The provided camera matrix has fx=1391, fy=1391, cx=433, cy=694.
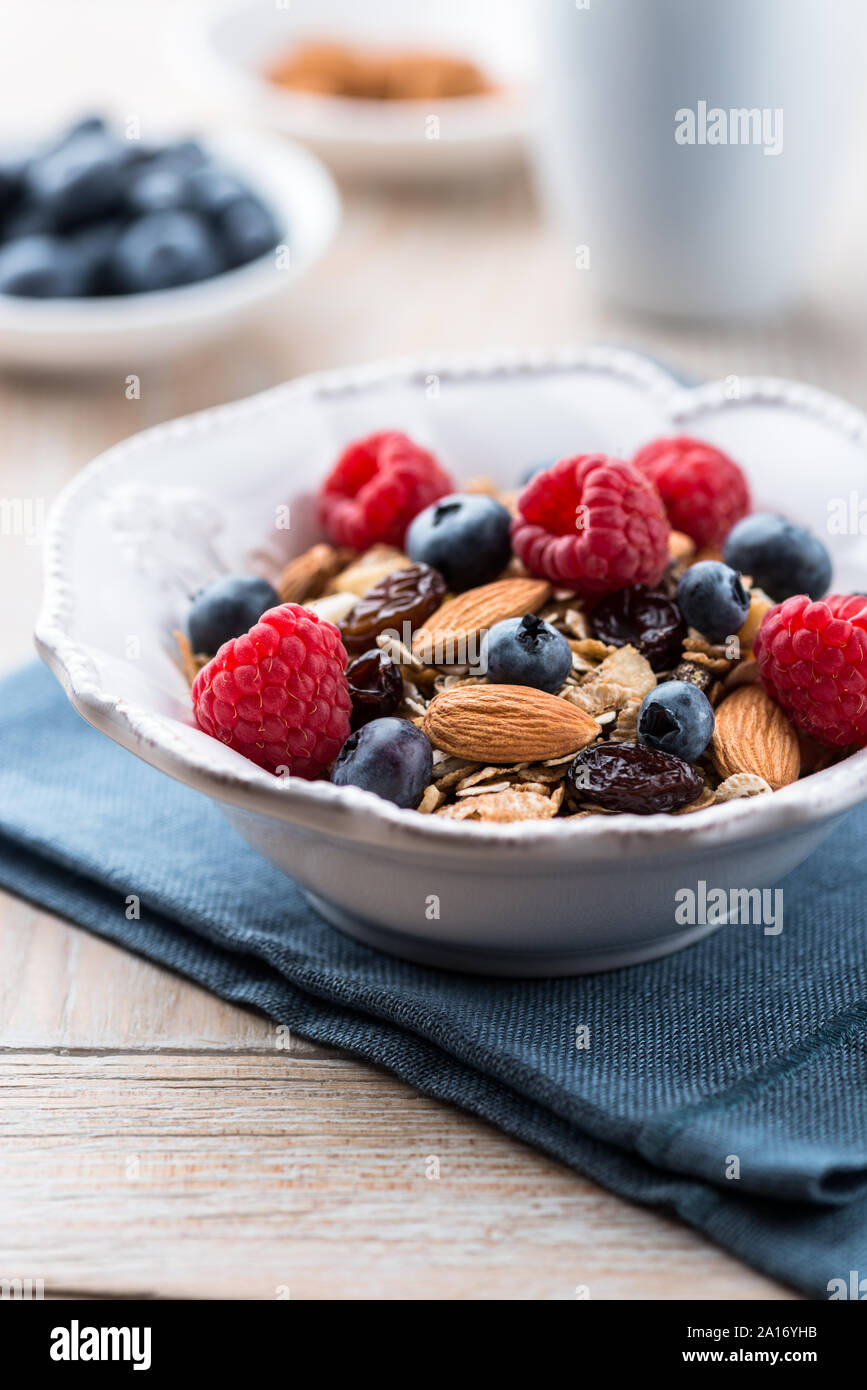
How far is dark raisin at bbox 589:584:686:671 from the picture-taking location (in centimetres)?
85

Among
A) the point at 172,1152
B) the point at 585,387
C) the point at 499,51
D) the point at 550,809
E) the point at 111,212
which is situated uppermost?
the point at 499,51

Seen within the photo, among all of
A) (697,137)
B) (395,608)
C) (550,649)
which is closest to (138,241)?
(697,137)

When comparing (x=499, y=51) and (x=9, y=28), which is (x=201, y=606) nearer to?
(x=499, y=51)

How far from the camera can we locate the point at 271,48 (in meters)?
2.12

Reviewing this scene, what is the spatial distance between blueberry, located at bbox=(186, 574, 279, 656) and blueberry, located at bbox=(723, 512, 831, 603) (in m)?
0.32

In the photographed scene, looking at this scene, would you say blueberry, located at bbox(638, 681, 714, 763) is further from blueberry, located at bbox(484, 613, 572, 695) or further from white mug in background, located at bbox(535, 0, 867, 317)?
white mug in background, located at bbox(535, 0, 867, 317)

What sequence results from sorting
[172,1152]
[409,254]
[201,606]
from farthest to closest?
A: [409,254]
[201,606]
[172,1152]

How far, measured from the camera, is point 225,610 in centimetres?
89

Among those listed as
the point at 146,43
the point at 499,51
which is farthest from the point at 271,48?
the point at 146,43

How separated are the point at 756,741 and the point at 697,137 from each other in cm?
96

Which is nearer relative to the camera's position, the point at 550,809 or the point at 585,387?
the point at 550,809

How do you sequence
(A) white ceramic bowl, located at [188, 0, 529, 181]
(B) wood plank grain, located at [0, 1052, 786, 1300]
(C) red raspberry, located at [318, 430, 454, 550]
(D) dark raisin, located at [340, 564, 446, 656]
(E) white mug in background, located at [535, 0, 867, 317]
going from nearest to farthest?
(B) wood plank grain, located at [0, 1052, 786, 1300] < (D) dark raisin, located at [340, 564, 446, 656] < (C) red raspberry, located at [318, 430, 454, 550] < (E) white mug in background, located at [535, 0, 867, 317] < (A) white ceramic bowl, located at [188, 0, 529, 181]

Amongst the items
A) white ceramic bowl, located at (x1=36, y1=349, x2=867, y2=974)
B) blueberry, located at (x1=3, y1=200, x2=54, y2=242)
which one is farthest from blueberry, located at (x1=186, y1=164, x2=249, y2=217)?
white ceramic bowl, located at (x1=36, y1=349, x2=867, y2=974)

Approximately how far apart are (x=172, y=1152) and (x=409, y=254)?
4.80 ft
